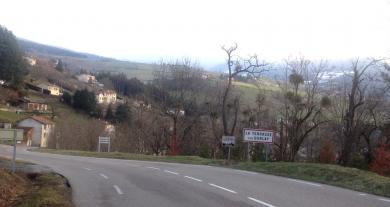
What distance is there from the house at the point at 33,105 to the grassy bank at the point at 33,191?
90.4 metres

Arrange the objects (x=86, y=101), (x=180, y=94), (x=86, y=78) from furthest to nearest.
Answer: (x=86, y=78)
(x=86, y=101)
(x=180, y=94)

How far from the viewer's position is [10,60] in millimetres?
97375

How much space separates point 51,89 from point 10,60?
2628 centimetres

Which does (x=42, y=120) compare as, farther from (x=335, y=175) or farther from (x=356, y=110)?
(x=335, y=175)

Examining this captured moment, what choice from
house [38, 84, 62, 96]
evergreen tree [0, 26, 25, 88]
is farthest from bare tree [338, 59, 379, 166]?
house [38, 84, 62, 96]

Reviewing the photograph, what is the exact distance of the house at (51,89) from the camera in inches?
4761

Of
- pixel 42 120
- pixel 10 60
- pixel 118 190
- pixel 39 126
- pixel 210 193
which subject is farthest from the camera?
pixel 39 126

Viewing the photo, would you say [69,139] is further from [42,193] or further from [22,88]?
[42,193]

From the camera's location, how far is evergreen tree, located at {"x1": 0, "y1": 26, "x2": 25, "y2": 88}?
96.6 m

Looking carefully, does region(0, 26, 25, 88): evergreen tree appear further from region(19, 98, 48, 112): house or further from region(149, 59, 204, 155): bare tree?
region(149, 59, 204, 155): bare tree

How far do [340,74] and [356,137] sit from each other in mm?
9252

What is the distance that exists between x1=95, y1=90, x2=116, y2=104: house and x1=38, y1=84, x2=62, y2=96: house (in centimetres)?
925

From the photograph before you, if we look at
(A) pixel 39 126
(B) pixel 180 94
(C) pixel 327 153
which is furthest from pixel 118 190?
(A) pixel 39 126

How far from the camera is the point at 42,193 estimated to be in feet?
46.5
